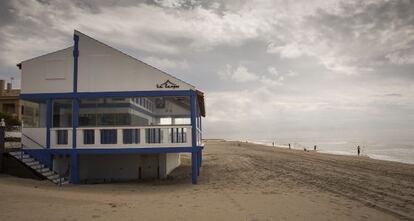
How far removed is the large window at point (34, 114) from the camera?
20094 millimetres

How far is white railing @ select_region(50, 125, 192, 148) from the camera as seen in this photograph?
17.4 m

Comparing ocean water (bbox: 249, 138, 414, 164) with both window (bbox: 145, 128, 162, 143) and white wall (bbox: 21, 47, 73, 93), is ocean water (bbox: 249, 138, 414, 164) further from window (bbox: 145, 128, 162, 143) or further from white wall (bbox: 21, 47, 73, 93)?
white wall (bbox: 21, 47, 73, 93)

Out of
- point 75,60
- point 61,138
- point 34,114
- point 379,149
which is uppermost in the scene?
point 75,60

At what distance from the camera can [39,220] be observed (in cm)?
934

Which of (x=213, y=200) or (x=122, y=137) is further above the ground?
(x=122, y=137)

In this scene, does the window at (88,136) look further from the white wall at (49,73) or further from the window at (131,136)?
the white wall at (49,73)

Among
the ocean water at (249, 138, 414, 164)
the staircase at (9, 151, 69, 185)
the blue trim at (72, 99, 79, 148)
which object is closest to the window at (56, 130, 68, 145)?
the blue trim at (72, 99, 79, 148)

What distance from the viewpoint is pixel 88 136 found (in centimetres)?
1833

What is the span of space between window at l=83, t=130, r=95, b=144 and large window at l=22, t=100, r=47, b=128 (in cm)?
316

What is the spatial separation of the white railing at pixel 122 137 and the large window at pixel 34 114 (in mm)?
2589

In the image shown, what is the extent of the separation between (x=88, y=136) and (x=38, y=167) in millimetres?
2690

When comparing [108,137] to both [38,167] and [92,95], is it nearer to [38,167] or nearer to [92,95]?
[92,95]

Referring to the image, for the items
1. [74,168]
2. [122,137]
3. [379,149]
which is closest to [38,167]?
[74,168]

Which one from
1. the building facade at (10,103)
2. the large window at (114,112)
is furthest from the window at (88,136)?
the building facade at (10,103)
